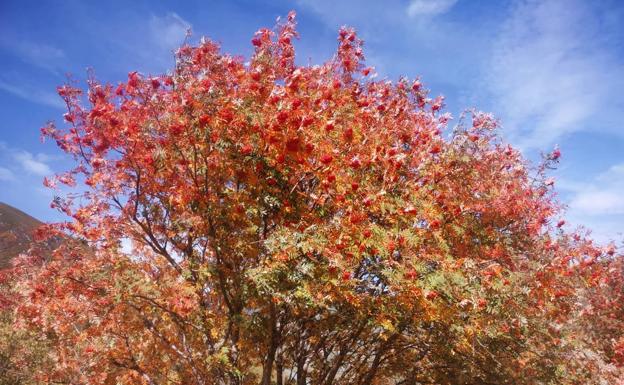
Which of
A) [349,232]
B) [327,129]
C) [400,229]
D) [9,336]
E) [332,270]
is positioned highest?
[327,129]

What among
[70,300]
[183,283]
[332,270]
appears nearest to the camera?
[332,270]

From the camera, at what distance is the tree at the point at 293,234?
7.30 meters

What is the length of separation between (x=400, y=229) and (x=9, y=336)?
69.8 feet

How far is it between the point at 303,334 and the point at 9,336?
17614mm

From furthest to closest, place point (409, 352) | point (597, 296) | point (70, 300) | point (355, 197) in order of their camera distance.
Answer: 1. point (597, 296)
2. point (409, 352)
3. point (70, 300)
4. point (355, 197)

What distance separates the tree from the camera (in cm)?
730

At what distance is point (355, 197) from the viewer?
7.62 metres

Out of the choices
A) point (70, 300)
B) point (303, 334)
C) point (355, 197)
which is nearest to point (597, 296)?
point (303, 334)

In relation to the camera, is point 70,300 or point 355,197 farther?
point 70,300

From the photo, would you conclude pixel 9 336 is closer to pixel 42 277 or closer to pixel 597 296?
pixel 42 277

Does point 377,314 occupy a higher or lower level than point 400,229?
lower

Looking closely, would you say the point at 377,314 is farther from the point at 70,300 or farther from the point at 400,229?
the point at 70,300

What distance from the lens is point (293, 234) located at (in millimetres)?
6715

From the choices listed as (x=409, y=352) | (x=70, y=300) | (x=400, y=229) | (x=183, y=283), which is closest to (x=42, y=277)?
(x=70, y=300)
